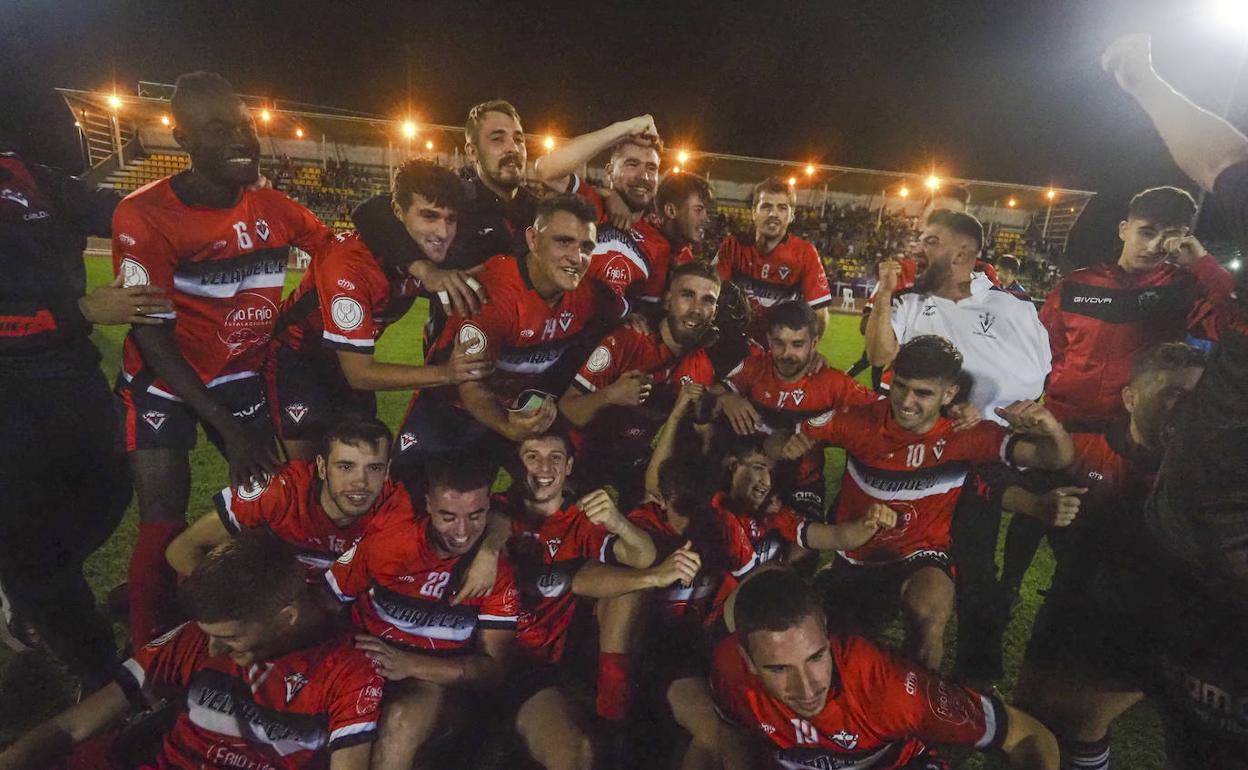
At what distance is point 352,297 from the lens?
326cm

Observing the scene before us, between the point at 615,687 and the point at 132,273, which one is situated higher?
the point at 132,273

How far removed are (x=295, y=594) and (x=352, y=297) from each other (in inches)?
59.0

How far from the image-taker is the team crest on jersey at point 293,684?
7.42 feet

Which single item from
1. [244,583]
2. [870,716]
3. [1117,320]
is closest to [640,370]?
[870,716]

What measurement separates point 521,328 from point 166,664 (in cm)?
212

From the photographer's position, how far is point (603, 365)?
3.81 metres

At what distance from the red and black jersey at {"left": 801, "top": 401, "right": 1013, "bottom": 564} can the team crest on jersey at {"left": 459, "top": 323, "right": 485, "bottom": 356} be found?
2.09 metres

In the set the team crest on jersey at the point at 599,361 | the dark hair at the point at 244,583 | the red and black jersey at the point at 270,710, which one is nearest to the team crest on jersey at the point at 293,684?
the red and black jersey at the point at 270,710

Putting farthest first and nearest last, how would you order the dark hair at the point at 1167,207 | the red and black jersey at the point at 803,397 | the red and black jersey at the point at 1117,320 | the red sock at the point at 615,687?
1. the red and black jersey at the point at 803,397
2. the red and black jersey at the point at 1117,320
3. the dark hair at the point at 1167,207
4. the red sock at the point at 615,687

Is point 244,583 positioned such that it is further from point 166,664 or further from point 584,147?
point 584,147

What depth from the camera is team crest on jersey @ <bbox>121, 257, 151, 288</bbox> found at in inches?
112

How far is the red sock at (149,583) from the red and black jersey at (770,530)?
2.51m

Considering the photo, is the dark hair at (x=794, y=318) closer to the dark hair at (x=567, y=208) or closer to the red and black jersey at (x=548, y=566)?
the dark hair at (x=567, y=208)

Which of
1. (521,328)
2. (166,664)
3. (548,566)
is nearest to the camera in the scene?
(166,664)
